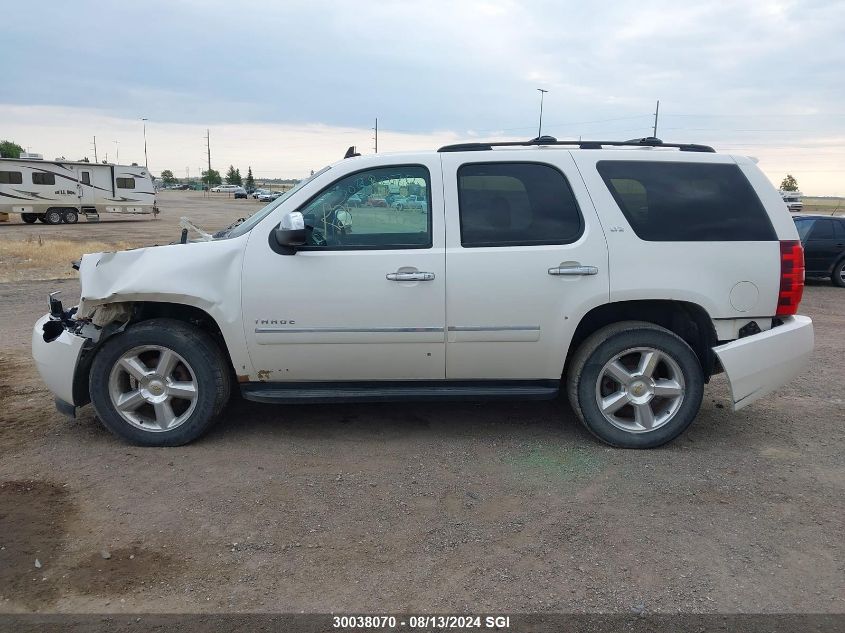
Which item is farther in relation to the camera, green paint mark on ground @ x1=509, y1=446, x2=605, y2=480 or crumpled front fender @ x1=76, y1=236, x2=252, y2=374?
crumpled front fender @ x1=76, y1=236, x2=252, y2=374

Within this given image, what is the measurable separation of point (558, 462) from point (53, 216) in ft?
108

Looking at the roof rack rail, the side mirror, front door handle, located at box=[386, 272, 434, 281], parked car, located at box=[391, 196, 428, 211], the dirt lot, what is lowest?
the dirt lot

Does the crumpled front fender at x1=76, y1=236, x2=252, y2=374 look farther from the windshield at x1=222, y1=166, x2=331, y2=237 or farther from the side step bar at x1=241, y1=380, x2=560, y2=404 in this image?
the side step bar at x1=241, y1=380, x2=560, y2=404


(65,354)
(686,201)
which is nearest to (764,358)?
(686,201)

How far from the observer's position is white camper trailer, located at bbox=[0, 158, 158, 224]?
1161 inches

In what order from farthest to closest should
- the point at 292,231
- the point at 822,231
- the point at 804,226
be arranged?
the point at 804,226 → the point at 822,231 → the point at 292,231

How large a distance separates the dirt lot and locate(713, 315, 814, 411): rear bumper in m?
0.44

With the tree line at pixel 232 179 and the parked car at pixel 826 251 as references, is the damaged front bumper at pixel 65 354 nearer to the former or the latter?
the parked car at pixel 826 251

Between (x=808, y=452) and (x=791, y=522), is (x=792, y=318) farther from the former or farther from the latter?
(x=791, y=522)

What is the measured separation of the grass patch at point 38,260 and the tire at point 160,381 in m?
8.71

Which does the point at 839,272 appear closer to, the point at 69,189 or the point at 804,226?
the point at 804,226

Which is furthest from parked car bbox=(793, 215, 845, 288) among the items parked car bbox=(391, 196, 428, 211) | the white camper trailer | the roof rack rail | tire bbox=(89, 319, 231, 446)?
the white camper trailer

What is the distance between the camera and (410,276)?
4191 mm

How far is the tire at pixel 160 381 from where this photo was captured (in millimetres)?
4336
